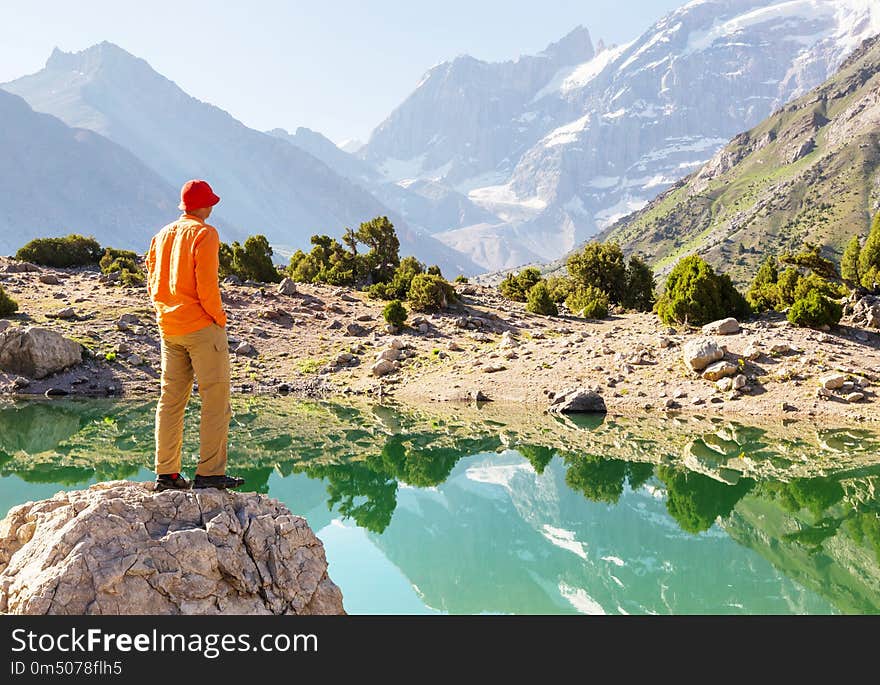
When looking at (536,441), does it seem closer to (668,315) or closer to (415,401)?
(415,401)

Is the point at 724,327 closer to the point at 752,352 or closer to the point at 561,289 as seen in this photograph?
the point at 752,352

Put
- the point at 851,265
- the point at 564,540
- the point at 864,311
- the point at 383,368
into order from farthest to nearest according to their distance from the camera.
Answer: the point at 851,265, the point at 383,368, the point at 864,311, the point at 564,540

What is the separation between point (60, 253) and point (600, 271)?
154 feet

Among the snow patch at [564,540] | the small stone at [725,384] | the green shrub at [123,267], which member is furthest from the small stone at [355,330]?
the snow patch at [564,540]

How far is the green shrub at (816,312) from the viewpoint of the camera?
30203 mm

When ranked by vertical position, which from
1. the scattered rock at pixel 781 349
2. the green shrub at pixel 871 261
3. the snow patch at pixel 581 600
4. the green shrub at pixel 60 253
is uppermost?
the green shrub at pixel 871 261

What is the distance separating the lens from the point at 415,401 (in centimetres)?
3042

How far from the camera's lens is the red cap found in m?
6.82

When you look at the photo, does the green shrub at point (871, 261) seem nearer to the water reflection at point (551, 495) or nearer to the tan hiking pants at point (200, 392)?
the water reflection at point (551, 495)

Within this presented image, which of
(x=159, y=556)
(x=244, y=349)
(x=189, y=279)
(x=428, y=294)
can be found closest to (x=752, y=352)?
(x=428, y=294)

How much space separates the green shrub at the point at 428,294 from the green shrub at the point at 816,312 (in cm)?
2188

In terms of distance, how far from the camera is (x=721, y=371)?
27.8m

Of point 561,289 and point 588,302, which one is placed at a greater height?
point 561,289
